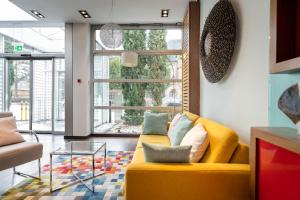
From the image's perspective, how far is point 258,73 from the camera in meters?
1.92

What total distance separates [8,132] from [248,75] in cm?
303

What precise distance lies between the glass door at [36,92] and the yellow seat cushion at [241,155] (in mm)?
5684

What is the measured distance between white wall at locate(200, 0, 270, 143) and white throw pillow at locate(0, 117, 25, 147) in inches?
109

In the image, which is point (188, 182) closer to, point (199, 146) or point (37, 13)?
point (199, 146)

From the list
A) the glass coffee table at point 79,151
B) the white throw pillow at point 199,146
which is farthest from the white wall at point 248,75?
the glass coffee table at point 79,151

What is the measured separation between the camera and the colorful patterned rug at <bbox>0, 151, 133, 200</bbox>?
99.3 inches

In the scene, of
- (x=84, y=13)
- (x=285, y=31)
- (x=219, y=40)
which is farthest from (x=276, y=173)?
(x=84, y=13)

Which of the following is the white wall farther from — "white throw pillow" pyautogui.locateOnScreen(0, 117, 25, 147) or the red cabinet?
"white throw pillow" pyautogui.locateOnScreen(0, 117, 25, 147)

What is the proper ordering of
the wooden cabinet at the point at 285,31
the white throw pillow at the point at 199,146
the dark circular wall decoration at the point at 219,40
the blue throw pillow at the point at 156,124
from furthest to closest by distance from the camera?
the blue throw pillow at the point at 156,124 → the dark circular wall decoration at the point at 219,40 → the white throw pillow at the point at 199,146 → the wooden cabinet at the point at 285,31

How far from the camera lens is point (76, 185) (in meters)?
2.84

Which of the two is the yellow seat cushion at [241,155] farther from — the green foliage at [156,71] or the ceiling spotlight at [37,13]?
the ceiling spotlight at [37,13]

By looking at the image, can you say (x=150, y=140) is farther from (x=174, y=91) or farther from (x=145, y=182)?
(x=174, y=91)

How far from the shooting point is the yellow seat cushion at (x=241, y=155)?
1.79m

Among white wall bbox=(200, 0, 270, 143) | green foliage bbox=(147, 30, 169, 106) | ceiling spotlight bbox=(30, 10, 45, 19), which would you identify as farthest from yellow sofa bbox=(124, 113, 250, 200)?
ceiling spotlight bbox=(30, 10, 45, 19)
